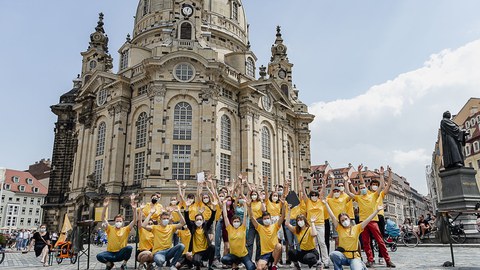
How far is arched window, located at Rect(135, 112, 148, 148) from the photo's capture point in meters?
35.8

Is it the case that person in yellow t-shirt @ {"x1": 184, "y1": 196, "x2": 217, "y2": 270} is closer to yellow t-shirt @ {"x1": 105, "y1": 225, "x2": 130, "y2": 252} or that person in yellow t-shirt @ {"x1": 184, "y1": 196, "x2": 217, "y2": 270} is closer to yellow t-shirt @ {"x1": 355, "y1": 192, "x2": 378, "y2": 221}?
yellow t-shirt @ {"x1": 105, "y1": 225, "x2": 130, "y2": 252}

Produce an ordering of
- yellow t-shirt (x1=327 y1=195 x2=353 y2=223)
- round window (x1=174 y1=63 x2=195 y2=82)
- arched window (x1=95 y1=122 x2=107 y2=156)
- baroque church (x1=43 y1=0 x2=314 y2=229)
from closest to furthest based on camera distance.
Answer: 1. yellow t-shirt (x1=327 y1=195 x2=353 y2=223)
2. baroque church (x1=43 y1=0 x2=314 y2=229)
3. round window (x1=174 y1=63 x2=195 y2=82)
4. arched window (x1=95 y1=122 x2=107 y2=156)

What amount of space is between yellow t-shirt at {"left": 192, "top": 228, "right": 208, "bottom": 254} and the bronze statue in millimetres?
12313

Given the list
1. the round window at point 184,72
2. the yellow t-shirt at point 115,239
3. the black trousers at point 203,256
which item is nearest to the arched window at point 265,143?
the round window at point 184,72

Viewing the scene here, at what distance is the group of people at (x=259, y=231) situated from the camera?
869cm

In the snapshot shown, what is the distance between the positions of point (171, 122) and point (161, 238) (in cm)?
2519

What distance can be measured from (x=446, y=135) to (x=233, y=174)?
2248cm

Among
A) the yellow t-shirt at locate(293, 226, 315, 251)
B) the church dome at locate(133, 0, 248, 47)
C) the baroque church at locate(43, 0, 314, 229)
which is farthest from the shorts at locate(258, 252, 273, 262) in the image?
the church dome at locate(133, 0, 248, 47)

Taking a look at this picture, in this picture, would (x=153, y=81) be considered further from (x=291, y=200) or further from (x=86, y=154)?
(x=291, y=200)

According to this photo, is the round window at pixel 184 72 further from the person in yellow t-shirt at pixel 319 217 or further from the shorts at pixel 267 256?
the shorts at pixel 267 256

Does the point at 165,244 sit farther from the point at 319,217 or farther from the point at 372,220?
the point at 372,220

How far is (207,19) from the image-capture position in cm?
4747

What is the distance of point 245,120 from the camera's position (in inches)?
1506

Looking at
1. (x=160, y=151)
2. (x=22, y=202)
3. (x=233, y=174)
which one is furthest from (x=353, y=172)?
(x=22, y=202)
